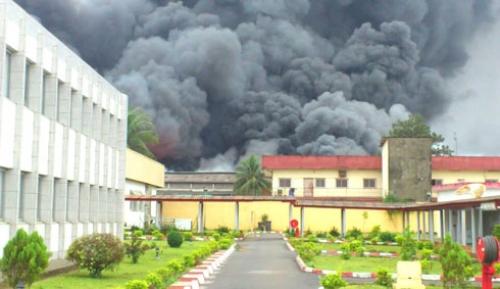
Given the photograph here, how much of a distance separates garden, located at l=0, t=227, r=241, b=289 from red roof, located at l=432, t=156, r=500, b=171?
5104 centimetres

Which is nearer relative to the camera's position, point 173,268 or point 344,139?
point 173,268

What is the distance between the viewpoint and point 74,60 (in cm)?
3103

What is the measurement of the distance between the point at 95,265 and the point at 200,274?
3369 mm

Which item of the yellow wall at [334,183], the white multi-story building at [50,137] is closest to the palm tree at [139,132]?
the yellow wall at [334,183]

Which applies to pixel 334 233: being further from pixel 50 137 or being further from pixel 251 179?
pixel 50 137

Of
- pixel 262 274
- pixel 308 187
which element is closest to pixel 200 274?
pixel 262 274

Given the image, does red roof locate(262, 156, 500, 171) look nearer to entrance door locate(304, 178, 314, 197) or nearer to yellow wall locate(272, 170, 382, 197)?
yellow wall locate(272, 170, 382, 197)

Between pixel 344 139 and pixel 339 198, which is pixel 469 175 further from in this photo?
pixel 344 139

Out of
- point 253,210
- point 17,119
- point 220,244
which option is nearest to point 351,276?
point 17,119

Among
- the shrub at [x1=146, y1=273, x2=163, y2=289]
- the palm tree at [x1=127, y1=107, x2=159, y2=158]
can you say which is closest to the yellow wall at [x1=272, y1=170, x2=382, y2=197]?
the palm tree at [x1=127, y1=107, x2=159, y2=158]

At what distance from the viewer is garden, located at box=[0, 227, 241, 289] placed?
18031 millimetres

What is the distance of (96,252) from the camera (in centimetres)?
2416

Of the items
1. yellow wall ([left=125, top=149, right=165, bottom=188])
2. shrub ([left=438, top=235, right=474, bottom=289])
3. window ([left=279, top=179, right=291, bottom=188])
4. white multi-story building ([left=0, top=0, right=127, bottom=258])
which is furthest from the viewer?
window ([left=279, top=179, right=291, bottom=188])

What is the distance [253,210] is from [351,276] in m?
49.5
